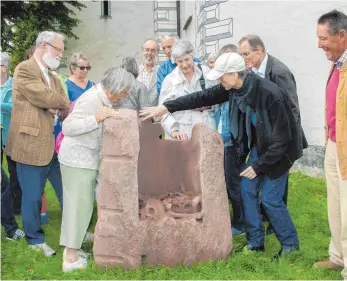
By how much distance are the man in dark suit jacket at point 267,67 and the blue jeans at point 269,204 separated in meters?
0.63

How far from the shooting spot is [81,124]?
3.74 meters

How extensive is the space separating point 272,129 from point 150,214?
3.66 feet

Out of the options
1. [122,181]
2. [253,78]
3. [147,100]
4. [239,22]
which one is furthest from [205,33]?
[122,181]

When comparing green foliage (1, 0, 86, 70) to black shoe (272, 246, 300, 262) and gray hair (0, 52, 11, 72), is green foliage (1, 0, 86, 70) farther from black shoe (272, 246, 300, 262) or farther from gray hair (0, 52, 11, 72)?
black shoe (272, 246, 300, 262)

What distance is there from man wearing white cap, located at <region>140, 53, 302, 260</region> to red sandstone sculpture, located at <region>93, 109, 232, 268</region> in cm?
25

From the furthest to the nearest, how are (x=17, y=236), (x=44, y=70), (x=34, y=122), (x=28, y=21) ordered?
1. (x=28, y=21)
2. (x=17, y=236)
3. (x=44, y=70)
4. (x=34, y=122)

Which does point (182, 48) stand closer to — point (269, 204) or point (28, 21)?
point (269, 204)

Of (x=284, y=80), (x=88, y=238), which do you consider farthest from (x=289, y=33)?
(x=88, y=238)

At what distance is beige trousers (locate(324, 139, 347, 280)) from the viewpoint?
351cm

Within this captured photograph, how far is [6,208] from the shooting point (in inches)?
185

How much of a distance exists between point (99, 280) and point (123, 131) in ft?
3.53

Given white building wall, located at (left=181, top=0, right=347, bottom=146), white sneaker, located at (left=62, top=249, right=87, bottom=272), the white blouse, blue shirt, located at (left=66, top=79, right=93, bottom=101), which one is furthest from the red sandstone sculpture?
Result: white building wall, located at (left=181, top=0, right=347, bottom=146)

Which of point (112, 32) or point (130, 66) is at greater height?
point (112, 32)

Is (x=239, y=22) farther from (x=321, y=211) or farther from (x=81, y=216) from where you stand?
(x=81, y=216)
